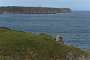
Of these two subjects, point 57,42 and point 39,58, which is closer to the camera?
point 39,58

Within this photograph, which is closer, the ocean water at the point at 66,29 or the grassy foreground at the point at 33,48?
the grassy foreground at the point at 33,48

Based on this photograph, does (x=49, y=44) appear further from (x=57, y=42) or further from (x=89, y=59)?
(x=89, y=59)

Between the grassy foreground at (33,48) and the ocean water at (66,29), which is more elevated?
the ocean water at (66,29)

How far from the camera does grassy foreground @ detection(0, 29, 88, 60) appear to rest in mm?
22875

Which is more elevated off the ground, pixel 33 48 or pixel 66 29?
pixel 66 29

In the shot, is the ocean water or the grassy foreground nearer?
the grassy foreground

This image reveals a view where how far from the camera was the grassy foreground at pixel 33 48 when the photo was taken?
22.9 meters

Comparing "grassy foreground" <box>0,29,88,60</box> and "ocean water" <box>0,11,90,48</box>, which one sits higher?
"ocean water" <box>0,11,90,48</box>

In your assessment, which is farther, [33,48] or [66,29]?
[66,29]

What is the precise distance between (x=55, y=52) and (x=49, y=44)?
749 millimetres

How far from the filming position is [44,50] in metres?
23.2

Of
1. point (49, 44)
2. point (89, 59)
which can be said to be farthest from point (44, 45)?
point (89, 59)

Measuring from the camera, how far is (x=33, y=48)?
2319 centimetres

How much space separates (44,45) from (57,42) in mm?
1256
